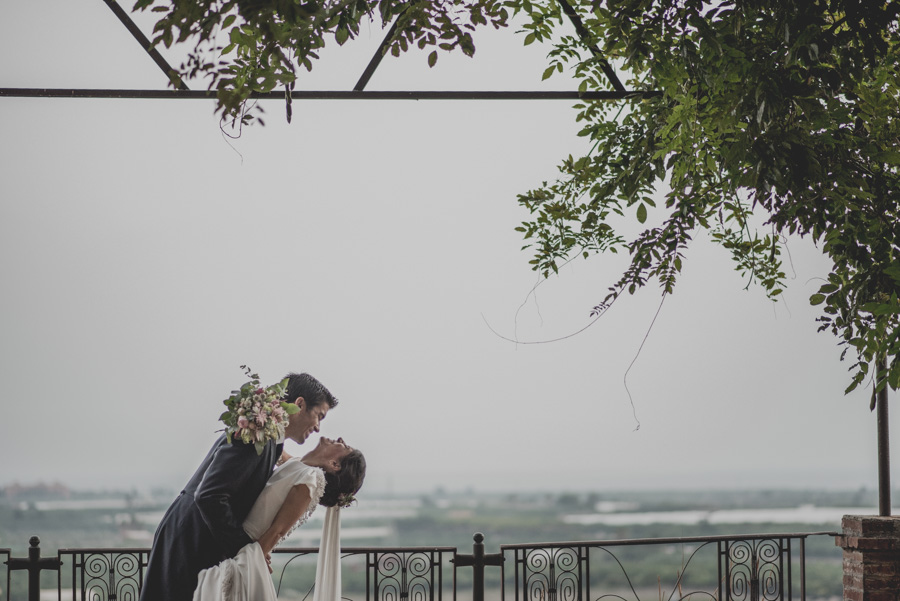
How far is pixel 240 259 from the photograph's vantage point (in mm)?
19328

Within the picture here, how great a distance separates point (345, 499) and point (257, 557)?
55cm

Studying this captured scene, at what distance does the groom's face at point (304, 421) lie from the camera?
421cm

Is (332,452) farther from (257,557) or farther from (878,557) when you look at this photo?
(878,557)

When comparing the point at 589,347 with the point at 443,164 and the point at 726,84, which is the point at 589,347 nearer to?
the point at 443,164

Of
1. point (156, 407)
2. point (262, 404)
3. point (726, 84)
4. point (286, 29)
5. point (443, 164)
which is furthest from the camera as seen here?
point (156, 407)

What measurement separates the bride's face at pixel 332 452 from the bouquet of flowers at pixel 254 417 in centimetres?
30

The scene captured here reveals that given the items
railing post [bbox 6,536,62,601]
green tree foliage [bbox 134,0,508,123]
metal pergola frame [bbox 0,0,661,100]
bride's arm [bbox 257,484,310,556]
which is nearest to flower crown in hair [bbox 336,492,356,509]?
bride's arm [bbox 257,484,310,556]

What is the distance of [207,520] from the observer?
145 inches

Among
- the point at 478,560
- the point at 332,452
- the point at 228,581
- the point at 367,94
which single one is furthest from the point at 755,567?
the point at 367,94

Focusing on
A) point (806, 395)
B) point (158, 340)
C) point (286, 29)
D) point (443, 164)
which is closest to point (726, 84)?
point (286, 29)

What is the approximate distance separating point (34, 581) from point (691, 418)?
985 inches

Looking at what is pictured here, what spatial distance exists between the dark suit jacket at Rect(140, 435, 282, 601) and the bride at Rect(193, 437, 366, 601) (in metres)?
0.06

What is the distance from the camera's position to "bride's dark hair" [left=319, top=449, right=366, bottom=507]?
164 inches

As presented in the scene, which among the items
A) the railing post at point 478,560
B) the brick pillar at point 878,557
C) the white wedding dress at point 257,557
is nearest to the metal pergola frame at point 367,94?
the white wedding dress at point 257,557
